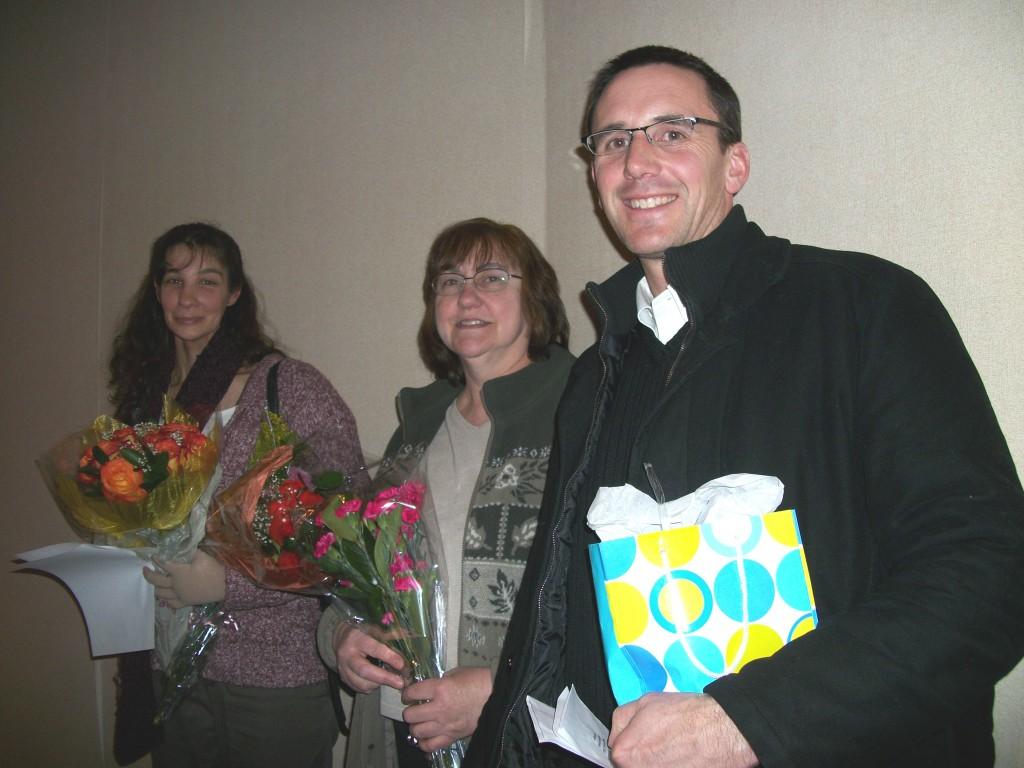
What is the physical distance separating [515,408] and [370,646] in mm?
648

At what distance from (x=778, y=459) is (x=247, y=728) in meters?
1.63

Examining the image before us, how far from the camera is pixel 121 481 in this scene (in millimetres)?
1485

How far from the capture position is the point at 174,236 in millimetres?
2297

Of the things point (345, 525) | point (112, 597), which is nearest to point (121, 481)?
point (112, 597)

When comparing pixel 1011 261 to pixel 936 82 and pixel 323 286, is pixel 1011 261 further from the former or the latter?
pixel 323 286

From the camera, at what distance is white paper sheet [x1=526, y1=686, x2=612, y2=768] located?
859 millimetres

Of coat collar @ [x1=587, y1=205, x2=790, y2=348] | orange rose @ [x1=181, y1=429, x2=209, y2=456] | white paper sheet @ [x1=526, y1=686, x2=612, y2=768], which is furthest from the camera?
orange rose @ [x1=181, y1=429, x2=209, y2=456]

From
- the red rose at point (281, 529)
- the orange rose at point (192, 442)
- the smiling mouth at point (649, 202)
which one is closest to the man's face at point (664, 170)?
the smiling mouth at point (649, 202)

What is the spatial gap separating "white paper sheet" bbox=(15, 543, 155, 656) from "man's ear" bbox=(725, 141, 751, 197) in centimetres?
164

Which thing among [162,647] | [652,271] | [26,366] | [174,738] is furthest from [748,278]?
[26,366]

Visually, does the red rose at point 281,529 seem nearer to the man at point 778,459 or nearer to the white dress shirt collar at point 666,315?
the man at point 778,459

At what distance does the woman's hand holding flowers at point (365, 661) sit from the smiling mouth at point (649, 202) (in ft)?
3.46

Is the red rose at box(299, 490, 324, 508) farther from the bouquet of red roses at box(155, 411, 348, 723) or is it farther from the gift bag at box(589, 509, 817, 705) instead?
the gift bag at box(589, 509, 817, 705)

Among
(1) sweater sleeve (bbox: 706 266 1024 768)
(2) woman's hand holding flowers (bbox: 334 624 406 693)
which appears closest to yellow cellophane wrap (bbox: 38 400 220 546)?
(2) woman's hand holding flowers (bbox: 334 624 406 693)
